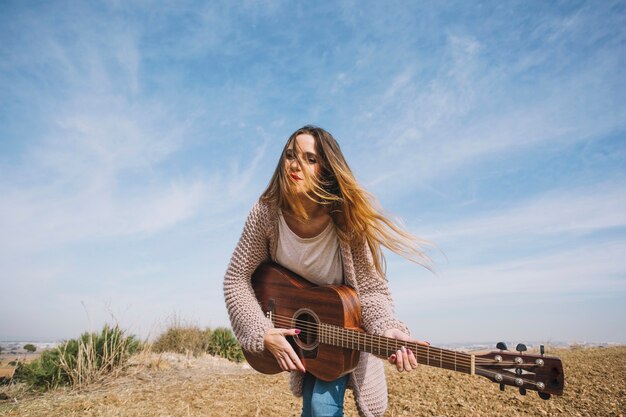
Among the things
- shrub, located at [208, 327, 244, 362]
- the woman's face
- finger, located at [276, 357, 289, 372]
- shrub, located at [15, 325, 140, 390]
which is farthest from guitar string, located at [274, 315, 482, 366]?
shrub, located at [208, 327, 244, 362]

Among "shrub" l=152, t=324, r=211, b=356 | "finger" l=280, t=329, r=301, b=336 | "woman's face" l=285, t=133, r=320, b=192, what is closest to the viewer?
"finger" l=280, t=329, r=301, b=336

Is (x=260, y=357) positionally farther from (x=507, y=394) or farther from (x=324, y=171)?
(x=507, y=394)

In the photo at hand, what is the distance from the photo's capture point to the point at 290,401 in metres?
6.05

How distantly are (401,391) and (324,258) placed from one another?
4120mm

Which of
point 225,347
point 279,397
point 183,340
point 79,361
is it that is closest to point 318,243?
point 279,397

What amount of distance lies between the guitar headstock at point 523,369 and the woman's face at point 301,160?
1.45m

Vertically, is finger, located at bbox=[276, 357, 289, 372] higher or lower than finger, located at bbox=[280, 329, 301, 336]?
lower

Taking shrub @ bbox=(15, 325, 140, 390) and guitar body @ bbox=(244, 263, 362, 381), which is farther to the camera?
shrub @ bbox=(15, 325, 140, 390)

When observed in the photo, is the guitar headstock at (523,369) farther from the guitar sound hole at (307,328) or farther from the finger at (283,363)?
the finger at (283,363)

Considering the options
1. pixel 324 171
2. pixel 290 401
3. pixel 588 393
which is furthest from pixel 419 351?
pixel 588 393

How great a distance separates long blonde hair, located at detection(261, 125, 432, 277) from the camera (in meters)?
2.83

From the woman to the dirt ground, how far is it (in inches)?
117

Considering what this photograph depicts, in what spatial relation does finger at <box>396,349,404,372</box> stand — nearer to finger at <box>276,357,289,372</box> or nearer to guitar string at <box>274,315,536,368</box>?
guitar string at <box>274,315,536,368</box>

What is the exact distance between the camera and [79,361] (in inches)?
296
